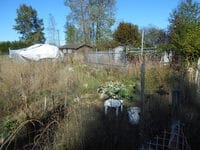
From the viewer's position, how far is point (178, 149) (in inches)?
99.3

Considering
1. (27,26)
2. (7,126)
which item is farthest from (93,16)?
(7,126)

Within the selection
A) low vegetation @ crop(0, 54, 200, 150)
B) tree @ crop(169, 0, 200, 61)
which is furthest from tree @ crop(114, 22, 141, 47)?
low vegetation @ crop(0, 54, 200, 150)

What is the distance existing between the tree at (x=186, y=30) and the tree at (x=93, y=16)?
17.0 meters

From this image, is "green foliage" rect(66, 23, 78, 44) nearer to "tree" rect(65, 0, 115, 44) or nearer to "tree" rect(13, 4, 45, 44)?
"tree" rect(65, 0, 115, 44)

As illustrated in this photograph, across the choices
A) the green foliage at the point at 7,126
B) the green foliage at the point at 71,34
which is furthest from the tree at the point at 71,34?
the green foliage at the point at 7,126

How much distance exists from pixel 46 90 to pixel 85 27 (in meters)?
25.1

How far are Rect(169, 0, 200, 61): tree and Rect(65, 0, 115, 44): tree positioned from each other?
1701 centimetres

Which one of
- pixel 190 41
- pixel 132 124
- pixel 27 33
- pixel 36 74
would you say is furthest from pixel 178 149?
pixel 27 33

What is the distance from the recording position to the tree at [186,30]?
11.4 meters

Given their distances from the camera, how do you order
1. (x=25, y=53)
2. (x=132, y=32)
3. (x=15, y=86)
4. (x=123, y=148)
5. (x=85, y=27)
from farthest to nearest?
(x=85, y=27) → (x=132, y=32) → (x=25, y=53) → (x=15, y=86) → (x=123, y=148)

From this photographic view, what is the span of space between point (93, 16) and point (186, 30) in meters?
19.6

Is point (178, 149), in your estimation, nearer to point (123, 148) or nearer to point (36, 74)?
point (123, 148)

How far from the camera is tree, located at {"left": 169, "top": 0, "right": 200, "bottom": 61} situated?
37.3ft

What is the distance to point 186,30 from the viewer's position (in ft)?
38.8
